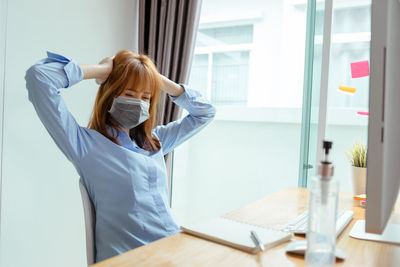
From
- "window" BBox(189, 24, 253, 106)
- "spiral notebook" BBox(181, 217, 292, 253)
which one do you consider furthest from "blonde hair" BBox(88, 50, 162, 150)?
"window" BBox(189, 24, 253, 106)

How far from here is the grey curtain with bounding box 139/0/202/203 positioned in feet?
7.22

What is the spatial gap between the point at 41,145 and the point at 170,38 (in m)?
0.98

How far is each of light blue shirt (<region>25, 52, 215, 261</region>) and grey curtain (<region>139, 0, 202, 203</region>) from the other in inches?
40.0

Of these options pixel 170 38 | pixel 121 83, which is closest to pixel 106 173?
pixel 121 83

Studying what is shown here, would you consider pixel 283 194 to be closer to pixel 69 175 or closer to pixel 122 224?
pixel 122 224

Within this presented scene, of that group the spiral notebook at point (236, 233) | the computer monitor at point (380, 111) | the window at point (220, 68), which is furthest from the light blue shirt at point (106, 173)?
the window at point (220, 68)

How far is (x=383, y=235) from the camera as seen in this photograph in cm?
94

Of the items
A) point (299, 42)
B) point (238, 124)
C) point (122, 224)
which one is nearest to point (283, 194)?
point (122, 224)

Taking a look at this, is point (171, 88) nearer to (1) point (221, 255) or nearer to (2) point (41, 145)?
(2) point (41, 145)

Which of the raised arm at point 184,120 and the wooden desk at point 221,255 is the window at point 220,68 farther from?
the wooden desk at point 221,255

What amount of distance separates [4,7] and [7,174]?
2.44 feet

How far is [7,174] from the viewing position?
1.65m

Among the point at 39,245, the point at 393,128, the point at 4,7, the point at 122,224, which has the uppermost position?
the point at 4,7

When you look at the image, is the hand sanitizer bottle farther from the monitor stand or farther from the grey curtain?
the grey curtain
